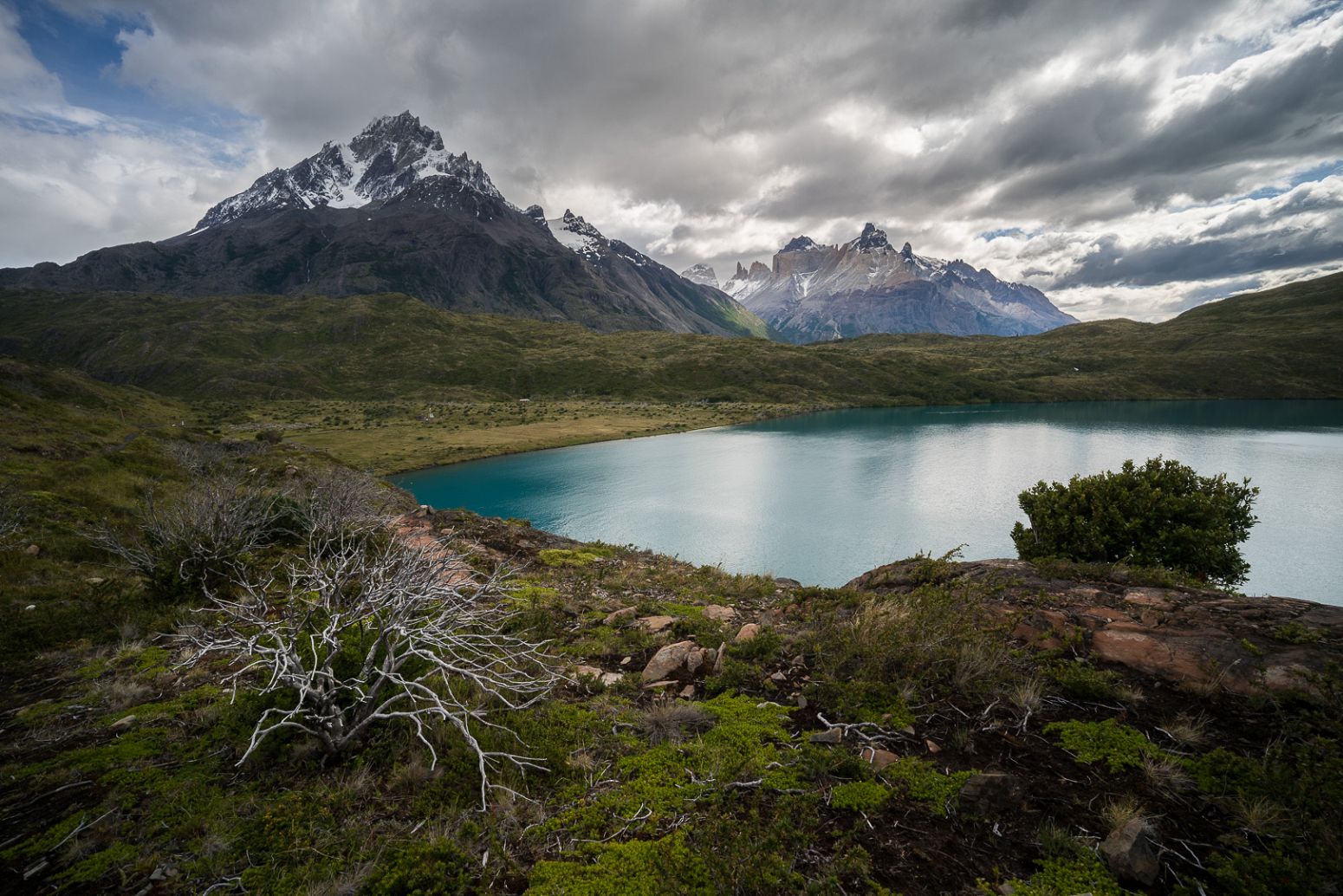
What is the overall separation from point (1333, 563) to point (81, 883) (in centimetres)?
5371

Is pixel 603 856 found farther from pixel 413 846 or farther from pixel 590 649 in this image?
pixel 590 649

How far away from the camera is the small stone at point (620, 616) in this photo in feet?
38.8

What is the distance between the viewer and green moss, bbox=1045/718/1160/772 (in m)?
5.97

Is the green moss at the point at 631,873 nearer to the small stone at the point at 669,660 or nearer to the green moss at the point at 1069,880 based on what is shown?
the green moss at the point at 1069,880

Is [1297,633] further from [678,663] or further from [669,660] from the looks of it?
[669,660]

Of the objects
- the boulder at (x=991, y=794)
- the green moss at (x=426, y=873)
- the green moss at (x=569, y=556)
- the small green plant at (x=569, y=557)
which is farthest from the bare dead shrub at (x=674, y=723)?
the green moss at (x=569, y=556)

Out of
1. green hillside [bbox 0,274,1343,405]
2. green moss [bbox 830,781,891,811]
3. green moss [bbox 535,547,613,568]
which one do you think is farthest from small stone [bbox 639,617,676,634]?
green hillside [bbox 0,274,1343,405]

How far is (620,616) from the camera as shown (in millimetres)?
12023

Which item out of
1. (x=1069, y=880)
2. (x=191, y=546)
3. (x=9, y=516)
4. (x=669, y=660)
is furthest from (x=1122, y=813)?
(x=9, y=516)

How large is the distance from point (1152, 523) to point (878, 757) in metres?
16.6

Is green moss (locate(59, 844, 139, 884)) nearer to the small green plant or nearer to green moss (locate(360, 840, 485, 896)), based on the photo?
green moss (locate(360, 840, 485, 896))

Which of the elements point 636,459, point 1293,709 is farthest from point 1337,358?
point 1293,709

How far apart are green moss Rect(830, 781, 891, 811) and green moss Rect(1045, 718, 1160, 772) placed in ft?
8.51

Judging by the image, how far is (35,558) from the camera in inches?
540
